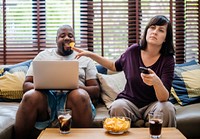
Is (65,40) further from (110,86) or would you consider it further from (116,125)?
(116,125)

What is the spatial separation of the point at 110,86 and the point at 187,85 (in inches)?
27.2

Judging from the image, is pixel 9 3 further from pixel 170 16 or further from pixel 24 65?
pixel 170 16

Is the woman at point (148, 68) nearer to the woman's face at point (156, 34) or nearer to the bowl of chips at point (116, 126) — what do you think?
the woman's face at point (156, 34)

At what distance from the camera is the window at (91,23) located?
3291 mm

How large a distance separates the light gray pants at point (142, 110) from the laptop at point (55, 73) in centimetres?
37

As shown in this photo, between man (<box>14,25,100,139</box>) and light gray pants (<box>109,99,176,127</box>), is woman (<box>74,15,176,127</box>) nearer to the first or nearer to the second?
light gray pants (<box>109,99,176,127</box>)

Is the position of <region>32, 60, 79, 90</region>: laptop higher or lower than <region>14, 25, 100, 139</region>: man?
higher

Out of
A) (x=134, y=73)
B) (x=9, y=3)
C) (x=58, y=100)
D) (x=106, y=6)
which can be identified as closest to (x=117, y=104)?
(x=134, y=73)

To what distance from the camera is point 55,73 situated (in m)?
2.07

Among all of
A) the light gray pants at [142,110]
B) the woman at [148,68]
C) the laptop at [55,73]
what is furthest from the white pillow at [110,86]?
the laptop at [55,73]

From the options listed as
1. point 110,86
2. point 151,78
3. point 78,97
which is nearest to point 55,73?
point 78,97

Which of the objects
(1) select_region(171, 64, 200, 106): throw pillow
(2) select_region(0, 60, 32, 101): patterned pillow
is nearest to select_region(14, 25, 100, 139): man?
(2) select_region(0, 60, 32, 101): patterned pillow

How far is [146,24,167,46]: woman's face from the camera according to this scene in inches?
91.9

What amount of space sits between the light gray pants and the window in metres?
1.16
